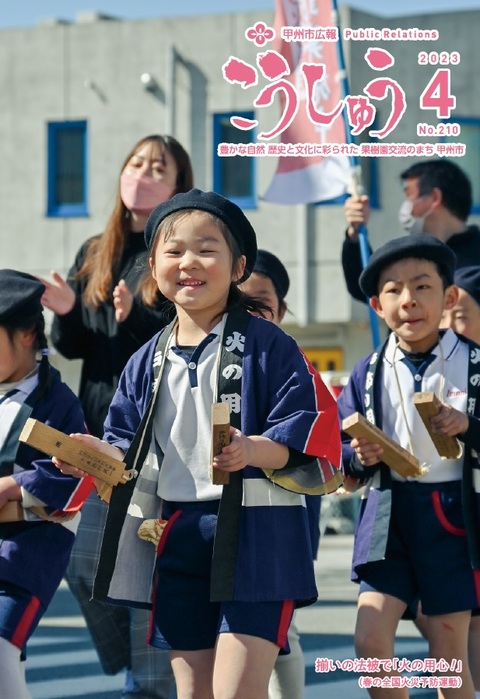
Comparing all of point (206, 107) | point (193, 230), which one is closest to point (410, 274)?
point (193, 230)

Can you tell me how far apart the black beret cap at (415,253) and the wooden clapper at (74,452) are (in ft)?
4.80

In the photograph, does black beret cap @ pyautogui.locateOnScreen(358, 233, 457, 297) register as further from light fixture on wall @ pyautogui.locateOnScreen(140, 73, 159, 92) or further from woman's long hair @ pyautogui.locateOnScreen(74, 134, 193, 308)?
light fixture on wall @ pyautogui.locateOnScreen(140, 73, 159, 92)

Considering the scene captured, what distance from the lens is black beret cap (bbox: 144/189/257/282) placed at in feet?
11.9

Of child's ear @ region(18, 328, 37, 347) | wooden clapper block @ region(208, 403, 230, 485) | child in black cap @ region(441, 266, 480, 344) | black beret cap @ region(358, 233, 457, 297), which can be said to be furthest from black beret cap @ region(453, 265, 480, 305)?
wooden clapper block @ region(208, 403, 230, 485)

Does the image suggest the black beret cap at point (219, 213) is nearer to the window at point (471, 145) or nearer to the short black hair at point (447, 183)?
the short black hair at point (447, 183)

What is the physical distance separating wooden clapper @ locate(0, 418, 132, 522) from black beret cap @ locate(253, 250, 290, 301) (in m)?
1.66

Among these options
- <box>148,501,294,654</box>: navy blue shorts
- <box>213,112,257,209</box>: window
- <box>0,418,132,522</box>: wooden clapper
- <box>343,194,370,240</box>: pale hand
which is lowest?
<box>148,501,294,654</box>: navy blue shorts

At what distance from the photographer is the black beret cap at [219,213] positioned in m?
3.63

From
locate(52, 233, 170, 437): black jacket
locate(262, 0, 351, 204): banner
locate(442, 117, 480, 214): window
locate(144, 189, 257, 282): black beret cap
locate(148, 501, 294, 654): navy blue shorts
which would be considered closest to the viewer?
locate(148, 501, 294, 654): navy blue shorts

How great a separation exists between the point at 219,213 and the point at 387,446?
3.23ft

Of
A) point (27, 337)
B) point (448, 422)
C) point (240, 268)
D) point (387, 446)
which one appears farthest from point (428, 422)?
point (27, 337)

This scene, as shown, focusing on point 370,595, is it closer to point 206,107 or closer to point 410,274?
point 410,274

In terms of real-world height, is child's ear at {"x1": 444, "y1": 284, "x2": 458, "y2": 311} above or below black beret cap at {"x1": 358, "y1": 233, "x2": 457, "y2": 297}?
below

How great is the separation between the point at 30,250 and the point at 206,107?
395 centimetres
